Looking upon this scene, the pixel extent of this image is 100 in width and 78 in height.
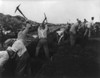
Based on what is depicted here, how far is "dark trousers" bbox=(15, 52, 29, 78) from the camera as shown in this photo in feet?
31.2

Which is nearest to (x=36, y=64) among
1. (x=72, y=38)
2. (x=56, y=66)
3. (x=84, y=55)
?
(x=56, y=66)

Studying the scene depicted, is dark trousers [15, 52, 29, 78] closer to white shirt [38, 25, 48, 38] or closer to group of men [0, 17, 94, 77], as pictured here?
group of men [0, 17, 94, 77]

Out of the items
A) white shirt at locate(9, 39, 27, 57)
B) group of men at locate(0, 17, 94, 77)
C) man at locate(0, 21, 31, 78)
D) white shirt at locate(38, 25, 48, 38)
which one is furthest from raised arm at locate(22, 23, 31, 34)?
white shirt at locate(38, 25, 48, 38)

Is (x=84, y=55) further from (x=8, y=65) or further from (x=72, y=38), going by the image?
(x=8, y=65)

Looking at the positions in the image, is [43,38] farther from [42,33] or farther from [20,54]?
[20,54]

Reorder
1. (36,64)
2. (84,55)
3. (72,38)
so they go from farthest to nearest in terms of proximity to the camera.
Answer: (72,38)
(84,55)
(36,64)

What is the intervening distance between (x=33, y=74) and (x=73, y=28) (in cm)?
654

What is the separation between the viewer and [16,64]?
944 centimetres

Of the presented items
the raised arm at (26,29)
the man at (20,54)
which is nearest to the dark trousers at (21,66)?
the man at (20,54)

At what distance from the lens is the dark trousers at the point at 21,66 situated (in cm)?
950

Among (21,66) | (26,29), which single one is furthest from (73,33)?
(21,66)

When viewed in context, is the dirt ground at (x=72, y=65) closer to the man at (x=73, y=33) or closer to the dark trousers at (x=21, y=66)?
the dark trousers at (x=21, y=66)

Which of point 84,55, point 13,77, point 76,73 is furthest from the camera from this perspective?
point 84,55

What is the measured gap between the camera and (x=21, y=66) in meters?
9.72
